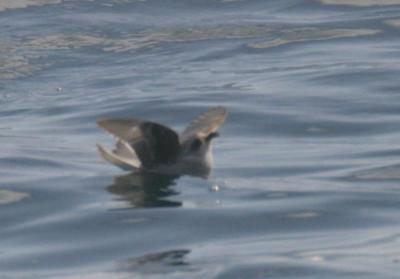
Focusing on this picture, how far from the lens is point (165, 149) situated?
30.0 feet

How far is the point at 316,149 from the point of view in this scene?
11.2 metres

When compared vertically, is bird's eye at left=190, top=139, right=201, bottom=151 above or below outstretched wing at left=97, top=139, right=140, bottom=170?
above

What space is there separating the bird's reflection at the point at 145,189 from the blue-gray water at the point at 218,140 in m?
0.02

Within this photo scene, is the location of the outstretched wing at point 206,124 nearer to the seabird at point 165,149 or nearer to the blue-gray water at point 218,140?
the seabird at point 165,149

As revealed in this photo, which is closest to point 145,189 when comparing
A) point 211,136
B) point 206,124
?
point 211,136

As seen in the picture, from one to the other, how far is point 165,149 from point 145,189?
0.85ft

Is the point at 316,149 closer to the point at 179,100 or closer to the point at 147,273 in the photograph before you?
the point at 179,100

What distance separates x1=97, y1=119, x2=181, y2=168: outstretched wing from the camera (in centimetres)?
870

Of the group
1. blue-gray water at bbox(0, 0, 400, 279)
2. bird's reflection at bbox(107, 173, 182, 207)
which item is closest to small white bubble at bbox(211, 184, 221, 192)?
blue-gray water at bbox(0, 0, 400, 279)

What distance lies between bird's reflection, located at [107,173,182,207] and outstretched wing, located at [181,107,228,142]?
29 centimetres

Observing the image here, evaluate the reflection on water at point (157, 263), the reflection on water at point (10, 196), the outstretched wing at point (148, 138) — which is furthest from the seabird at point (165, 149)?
the reflection on water at point (157, 263)

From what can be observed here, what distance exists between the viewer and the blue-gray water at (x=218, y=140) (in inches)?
301

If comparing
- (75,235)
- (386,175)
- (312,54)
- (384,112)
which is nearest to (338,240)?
(75,235)

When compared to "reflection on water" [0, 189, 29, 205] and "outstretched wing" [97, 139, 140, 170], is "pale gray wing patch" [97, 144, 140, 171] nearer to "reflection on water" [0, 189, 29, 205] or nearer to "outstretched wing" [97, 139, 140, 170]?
"outstretched wing" [97, 139, 140, 170]
